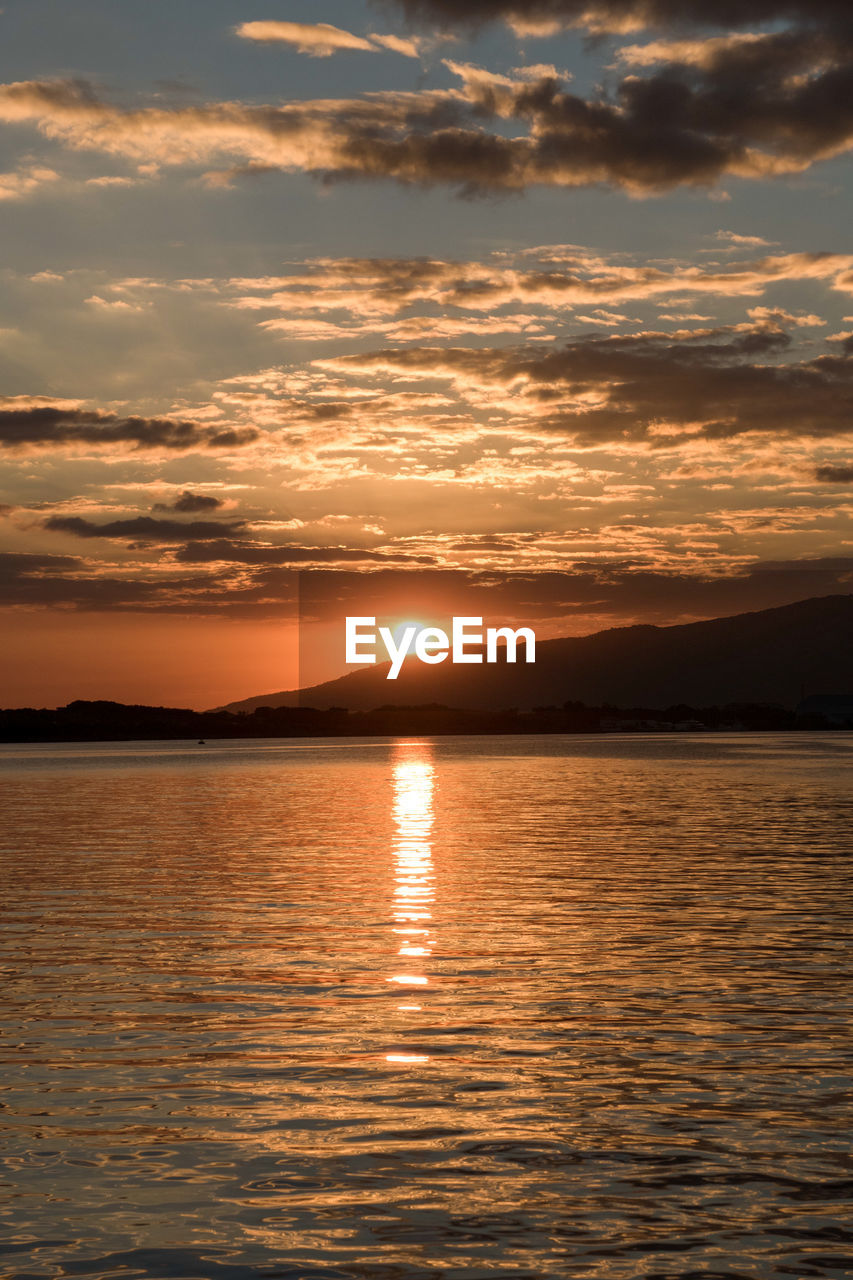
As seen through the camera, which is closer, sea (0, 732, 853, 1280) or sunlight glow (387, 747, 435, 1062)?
sea (0, 732, 853, 1280)

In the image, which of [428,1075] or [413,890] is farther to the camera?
[413,890]

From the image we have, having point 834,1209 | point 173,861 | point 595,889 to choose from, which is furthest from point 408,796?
point 834,1209

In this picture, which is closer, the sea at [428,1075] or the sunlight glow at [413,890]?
the sea at [428,1075]

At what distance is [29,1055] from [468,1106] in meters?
6.73

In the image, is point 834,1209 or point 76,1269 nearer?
point 76,1269

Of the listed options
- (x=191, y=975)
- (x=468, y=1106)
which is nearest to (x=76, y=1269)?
(x=468, y=1106)

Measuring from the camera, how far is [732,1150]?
14453 millimetres

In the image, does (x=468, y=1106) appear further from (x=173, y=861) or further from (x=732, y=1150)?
(x=173, y=861)

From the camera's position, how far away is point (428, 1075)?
58.7 feet

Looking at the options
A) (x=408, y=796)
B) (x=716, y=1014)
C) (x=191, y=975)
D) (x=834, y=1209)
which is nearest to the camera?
(x=834, y=1209)

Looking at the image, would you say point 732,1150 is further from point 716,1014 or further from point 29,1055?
point 29,1055

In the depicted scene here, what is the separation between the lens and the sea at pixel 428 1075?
1207 cm

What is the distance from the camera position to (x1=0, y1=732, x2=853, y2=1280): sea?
12.1 metres

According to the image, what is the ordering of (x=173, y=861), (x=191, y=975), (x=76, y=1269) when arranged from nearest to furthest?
(x=76, y=1269), (x=191, y=975), (x=173, y=861)
